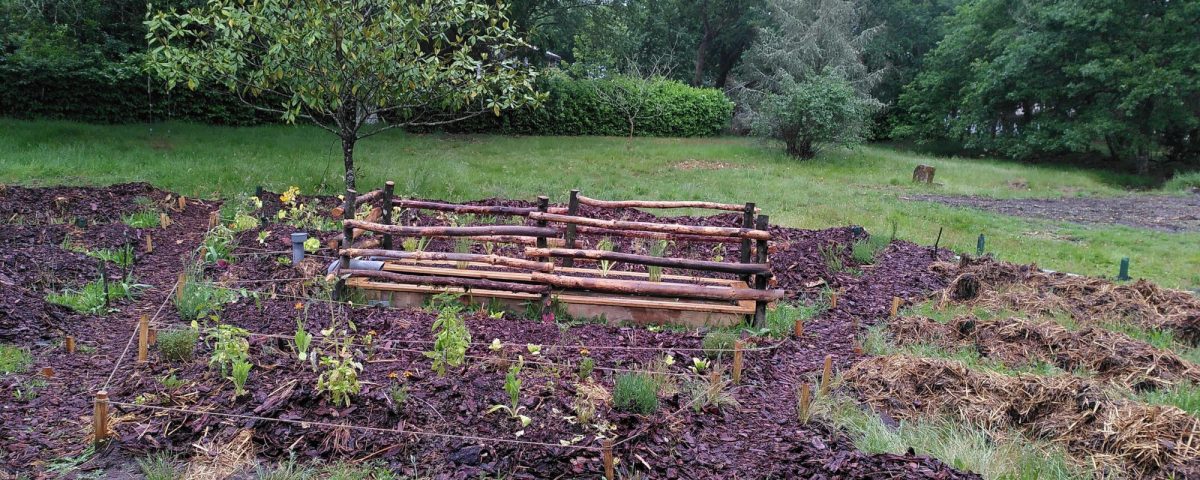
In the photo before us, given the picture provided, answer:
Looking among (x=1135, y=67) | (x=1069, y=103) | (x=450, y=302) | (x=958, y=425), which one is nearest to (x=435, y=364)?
(x=450, y=302)

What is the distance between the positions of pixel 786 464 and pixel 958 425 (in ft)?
3.53

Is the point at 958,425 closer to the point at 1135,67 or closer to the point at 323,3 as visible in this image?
the point at 323,3

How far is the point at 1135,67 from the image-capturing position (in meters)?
22.8

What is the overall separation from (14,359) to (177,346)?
3.45 ft

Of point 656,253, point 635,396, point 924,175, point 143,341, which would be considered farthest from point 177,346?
point 924,175

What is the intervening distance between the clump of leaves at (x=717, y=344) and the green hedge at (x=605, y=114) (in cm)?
1751

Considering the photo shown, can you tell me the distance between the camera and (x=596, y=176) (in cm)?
1493

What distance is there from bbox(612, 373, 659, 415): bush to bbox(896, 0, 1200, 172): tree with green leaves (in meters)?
24.3

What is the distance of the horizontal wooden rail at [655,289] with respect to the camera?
5.46m

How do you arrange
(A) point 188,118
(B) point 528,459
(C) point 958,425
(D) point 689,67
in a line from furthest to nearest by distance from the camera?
(D) point 689,67
(A) point 188,118
(C) point 958,425
(B) point 528,459

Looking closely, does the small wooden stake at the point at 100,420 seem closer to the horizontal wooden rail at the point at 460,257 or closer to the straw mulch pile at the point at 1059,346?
the horizontal wooden rail at the point at 460,257

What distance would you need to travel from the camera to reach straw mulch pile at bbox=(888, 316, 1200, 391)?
465 cm

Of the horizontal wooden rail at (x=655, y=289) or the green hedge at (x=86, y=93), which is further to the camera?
the green hedge at (x=86, y=93)

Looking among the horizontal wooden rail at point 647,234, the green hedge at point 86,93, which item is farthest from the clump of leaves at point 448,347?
the green hedge at point 86,93
